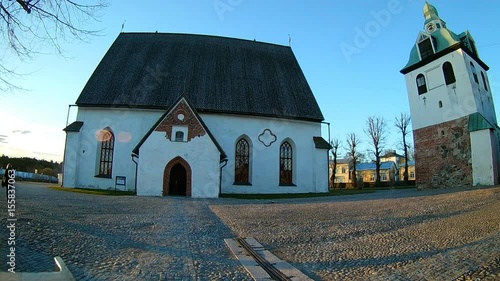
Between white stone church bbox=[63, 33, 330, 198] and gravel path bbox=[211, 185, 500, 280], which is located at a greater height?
white stone church bbox=[63, 33, 330, 198]

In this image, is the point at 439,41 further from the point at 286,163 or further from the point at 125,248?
the point at 125,248

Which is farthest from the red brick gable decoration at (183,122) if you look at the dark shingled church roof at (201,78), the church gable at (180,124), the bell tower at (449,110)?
the bell tower at (449,110)

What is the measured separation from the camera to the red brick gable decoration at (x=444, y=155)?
20172 millimetres

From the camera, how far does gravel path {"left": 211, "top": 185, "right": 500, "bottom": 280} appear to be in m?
3.90

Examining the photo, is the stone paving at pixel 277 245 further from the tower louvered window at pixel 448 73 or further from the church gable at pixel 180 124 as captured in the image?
the tower louvered window at pixel 448 73

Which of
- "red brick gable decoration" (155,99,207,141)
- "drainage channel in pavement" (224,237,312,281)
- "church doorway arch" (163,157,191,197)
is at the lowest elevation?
"drainage channel in pavement" (224,237,312,281)

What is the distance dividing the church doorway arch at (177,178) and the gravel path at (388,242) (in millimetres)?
9988

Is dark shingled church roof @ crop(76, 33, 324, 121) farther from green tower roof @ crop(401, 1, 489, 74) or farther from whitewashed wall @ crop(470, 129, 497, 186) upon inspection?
whitewashed wall @ crop(470, 129, 497, 186)

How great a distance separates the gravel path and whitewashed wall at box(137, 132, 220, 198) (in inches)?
379

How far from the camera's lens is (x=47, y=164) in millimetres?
60781

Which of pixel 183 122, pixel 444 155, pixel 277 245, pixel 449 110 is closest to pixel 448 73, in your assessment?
pixel 449 110

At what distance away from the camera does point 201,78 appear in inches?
1019

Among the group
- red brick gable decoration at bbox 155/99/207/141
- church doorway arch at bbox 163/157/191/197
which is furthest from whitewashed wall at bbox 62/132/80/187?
red brick gable decoration at bbox 155/99/207/141

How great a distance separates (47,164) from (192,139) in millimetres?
56749
